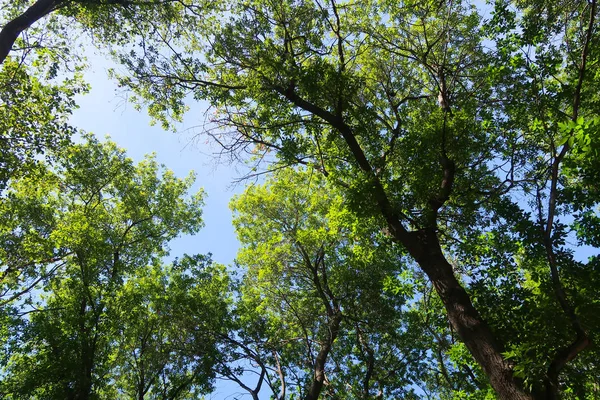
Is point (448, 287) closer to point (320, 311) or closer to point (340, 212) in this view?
point (340, 212)

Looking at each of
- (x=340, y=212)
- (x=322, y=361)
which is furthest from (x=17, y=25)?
(x=322, y=361)

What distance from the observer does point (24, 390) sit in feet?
28.5

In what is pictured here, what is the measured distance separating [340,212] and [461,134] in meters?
2.70

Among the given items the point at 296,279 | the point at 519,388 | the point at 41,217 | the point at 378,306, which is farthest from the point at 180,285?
the point at 519,388

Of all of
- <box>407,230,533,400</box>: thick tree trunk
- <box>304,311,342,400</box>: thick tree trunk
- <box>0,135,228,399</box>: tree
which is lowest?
<box>407,230,533,400</box>: thick tree trunk

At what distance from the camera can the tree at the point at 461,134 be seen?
4.80 meters

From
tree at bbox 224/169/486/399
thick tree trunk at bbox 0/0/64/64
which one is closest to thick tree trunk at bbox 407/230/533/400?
tree at bbox 224/169/486/399

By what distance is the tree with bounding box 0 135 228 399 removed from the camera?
371 inches

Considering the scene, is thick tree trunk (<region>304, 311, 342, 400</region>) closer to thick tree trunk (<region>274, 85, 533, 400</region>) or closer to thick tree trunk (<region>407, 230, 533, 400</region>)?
thick tree trunk (<region>274, 85, 533, 400</region>)

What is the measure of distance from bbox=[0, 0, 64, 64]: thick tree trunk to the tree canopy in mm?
136

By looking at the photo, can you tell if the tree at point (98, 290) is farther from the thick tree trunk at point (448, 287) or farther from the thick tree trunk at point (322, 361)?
the thick tree trunk at point (448, 287)

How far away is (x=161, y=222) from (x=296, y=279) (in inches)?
245

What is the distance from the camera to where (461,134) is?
675 cm

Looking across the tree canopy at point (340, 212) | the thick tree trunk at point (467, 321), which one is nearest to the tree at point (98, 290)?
the tree canopy at point (340, 212)
